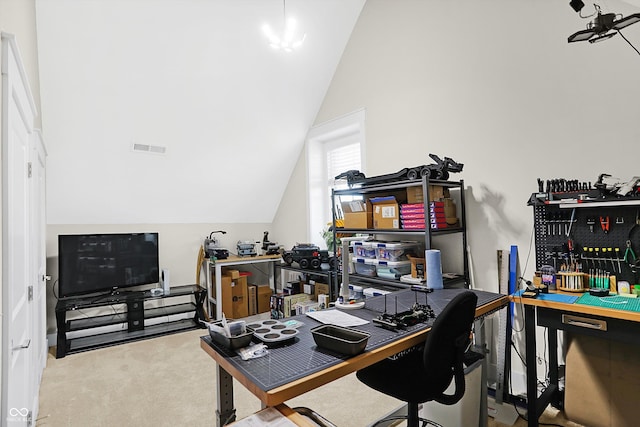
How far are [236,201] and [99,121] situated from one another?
1939 millimetres

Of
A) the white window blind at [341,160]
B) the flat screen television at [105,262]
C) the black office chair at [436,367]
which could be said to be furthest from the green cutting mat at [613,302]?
the flat screen television at [105,262]

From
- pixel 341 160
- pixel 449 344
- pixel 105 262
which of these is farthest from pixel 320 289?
pixel 449 344

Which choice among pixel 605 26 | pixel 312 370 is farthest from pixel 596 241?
pixel 312 370

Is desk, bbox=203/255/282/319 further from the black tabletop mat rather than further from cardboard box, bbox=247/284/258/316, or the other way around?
the black tabletop mat

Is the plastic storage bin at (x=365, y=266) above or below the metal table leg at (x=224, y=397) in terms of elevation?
above

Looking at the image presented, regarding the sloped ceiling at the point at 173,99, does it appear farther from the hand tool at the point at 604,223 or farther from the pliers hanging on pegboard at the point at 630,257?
the pliers hanging on pegboard at the point at 630,257

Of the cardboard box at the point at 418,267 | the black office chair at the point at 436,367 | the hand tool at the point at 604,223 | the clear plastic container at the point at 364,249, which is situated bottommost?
the black office chair at the point at 436,367

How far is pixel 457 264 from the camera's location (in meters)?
2.97

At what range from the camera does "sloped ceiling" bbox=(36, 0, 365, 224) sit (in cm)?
296

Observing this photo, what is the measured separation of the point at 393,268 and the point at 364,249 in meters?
0.36

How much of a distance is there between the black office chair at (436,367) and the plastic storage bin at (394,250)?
52.8 inches

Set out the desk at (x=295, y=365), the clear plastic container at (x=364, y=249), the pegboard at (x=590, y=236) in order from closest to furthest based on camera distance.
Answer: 1. the desk at (x=295, y=365)
2. the pegboard at (x=590, y=236)
3. the clear plastic container at (x=364, y=249)

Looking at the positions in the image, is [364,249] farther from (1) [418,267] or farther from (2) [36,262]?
(2) [36,262]

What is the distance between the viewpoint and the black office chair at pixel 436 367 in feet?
4.63
